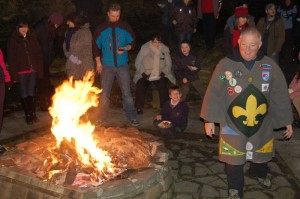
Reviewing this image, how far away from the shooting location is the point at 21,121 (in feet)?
28.3

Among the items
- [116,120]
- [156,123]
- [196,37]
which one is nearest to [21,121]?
[116,120]

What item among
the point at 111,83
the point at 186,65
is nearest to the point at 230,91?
the point at 111,83

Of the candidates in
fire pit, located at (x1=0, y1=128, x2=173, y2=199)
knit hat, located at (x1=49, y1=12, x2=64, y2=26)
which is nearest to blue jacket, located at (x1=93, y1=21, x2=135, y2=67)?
knit hat, located at (x1=49, y1=12, x2=64, y2=26)

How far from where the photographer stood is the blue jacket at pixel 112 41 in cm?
781

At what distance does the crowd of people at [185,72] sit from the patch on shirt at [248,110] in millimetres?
12

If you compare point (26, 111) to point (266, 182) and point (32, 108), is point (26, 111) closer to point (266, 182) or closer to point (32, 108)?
point (32, 108)

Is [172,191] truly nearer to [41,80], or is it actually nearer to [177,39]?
[41,80]

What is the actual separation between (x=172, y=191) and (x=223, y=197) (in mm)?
741

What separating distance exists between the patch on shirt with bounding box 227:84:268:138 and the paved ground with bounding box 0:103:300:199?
1133mm

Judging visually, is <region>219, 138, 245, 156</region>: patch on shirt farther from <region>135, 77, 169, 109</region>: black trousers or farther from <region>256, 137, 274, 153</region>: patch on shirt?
<region>135, 77, 169, 109</region>: black trousers

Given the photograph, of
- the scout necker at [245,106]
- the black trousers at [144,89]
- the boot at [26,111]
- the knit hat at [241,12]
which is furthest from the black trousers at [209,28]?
the scout necker at [245,106]

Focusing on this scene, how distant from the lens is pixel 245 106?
5.11m

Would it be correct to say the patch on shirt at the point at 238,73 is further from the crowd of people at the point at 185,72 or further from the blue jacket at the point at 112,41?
the blue jacket at the point at 112,41

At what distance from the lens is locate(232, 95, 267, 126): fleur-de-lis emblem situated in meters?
5.10
